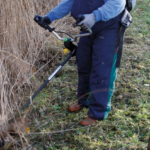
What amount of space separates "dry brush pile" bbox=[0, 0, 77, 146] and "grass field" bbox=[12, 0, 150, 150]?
0.31 metres

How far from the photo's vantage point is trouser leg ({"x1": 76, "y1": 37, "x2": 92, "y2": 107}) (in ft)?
7.14

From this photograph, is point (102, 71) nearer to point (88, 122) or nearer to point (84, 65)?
point (84, 65)

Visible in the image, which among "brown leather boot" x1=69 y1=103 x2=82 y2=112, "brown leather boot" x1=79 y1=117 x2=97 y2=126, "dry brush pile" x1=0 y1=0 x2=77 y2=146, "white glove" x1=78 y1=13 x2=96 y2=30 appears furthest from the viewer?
"brown leather boot" x1=69 y1=103 x2=82 y2=112

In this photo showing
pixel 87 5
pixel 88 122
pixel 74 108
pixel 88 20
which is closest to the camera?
pixel 88 20

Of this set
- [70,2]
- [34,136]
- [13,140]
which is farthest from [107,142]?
[70,2]

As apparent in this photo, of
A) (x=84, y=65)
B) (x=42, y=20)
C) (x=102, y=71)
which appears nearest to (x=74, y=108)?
(x=84, y=65)

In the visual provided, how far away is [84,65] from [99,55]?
13.2 inches

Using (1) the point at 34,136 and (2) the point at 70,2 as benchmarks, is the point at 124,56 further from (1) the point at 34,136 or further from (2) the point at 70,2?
(1) the point at 34,136

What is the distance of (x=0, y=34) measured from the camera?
2.29 meters

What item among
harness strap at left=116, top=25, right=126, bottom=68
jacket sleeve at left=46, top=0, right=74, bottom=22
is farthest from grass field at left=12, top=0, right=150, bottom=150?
jacket sleeve at left=46, top=0, right=74, bottom=22

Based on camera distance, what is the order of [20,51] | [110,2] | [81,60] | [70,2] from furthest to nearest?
[20,51] < [81,60] < [70,2] < [110,2]

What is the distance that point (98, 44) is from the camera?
6.54ft

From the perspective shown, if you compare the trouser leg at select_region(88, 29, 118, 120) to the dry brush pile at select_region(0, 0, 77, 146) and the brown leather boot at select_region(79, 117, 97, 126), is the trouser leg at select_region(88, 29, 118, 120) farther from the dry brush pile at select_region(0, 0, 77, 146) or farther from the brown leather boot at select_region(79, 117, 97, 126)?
the dry brush pile at select_region(0, 0, 77, 146)

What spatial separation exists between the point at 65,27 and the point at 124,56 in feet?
5.42
